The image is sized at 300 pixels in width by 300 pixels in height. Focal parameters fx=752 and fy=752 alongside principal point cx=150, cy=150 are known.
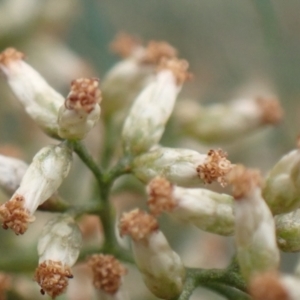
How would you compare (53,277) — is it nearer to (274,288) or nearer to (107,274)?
(107,274)

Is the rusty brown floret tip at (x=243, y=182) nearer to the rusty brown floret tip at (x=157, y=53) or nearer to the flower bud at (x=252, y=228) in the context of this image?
the flower bud at (x=252, y=228)

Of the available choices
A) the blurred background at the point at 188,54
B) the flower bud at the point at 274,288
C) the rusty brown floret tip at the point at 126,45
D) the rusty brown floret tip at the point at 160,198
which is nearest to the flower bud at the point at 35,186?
the rusty brown floret tip at the point at 160,198

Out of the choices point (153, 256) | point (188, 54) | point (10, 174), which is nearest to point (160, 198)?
point (153, 256)

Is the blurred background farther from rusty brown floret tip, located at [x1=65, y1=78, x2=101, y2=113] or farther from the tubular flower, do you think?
rusty brown floret tip, located at [x1=65, y1=78, x2=101, y2=113]

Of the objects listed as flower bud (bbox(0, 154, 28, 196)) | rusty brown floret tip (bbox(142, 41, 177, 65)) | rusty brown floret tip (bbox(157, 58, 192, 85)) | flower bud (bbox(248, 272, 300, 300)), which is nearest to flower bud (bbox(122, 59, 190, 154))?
rusty brown floret tip (bbox(157, 58, 192, 85))

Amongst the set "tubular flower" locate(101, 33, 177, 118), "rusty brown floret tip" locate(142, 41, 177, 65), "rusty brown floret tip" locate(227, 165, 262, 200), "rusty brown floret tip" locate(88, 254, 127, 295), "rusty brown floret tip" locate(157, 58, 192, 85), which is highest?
"rusty brown floret tip" locate(142, 41, 177, 65)

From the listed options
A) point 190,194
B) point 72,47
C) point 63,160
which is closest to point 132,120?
point 63,160
